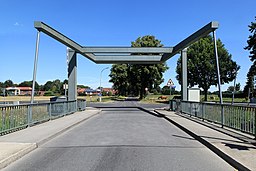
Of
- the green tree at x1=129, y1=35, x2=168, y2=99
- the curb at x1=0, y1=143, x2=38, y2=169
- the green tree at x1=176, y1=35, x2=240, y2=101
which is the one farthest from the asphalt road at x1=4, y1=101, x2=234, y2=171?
the green tree at x1=176, y1=35, x2=240, y2=101

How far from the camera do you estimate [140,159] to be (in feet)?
24.4

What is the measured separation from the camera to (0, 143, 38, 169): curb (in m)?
6.77

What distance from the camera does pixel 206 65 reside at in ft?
193

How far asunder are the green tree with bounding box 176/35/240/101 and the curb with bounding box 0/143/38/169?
53.1 meters

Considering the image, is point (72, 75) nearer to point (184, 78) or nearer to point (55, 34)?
point (55, 34)

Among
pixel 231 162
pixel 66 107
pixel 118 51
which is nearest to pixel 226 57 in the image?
pixel 118 51

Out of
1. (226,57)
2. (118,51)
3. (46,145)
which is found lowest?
(46,145)

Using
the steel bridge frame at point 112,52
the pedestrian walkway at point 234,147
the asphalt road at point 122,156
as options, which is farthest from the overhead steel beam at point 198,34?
the asphalt road at point 122,156

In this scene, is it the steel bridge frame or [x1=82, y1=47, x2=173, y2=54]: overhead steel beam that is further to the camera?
[x1=82, y1=47, x2=173, y2=54]: overhead steel beam

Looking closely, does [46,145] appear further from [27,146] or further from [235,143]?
[235,143]

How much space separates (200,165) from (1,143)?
5761mm

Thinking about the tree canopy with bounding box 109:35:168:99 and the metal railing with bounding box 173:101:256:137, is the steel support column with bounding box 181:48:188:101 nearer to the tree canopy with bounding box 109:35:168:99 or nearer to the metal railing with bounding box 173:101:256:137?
the metal railing with bounding box 173:101:256:137

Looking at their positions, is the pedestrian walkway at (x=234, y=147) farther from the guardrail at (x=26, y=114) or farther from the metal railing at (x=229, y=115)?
the guardrail at (x=26, y=114)

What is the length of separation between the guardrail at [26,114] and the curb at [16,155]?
260 centimetres
